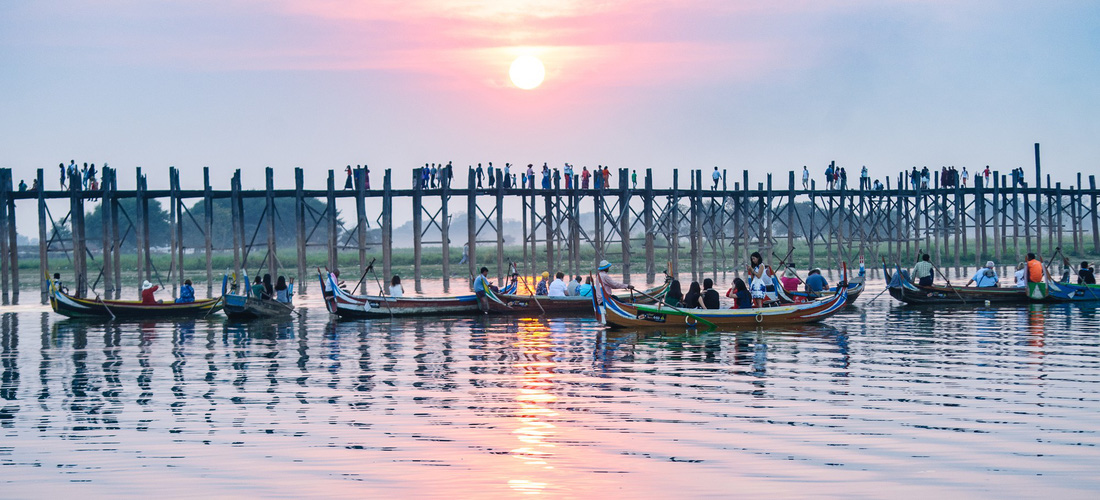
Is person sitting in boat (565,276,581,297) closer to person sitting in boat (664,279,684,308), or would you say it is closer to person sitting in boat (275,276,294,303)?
person sitting in boat (664,279,684,308)

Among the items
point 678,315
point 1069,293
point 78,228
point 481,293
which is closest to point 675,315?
point 678,315

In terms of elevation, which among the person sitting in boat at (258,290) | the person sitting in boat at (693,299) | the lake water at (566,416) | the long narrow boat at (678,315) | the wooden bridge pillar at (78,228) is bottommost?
the lake water at (566,416)

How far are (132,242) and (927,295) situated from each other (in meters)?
124

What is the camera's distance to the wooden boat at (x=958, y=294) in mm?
30422

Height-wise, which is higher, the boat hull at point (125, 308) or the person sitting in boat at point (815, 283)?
the person sitting in boat at point (815, 283)

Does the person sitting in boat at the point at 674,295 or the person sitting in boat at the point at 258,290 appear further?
the person sitting in boat at the point at 258,290

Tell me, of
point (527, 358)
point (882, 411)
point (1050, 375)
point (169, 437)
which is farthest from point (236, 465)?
point (1050, 375)

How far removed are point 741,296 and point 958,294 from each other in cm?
919

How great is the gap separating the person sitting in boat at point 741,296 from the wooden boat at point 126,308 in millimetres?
14129

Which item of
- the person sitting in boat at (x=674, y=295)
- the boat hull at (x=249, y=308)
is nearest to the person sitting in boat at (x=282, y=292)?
the boat hull at (x=249, y=308)

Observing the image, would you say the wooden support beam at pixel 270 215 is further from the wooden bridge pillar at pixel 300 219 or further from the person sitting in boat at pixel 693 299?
the person sitting in boat at pixel 693 299

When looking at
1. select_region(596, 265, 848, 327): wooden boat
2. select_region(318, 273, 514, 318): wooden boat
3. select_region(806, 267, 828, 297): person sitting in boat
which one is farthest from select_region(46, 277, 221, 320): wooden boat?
select_region(806, 267, 828, 297): person sitting in boat

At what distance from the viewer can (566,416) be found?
13.5 m

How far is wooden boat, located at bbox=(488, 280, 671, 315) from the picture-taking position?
29266 mm
